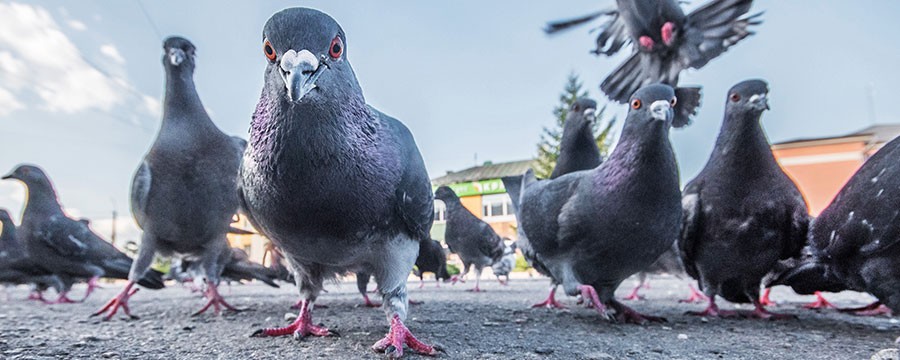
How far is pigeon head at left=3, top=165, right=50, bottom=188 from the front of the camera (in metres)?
5.92

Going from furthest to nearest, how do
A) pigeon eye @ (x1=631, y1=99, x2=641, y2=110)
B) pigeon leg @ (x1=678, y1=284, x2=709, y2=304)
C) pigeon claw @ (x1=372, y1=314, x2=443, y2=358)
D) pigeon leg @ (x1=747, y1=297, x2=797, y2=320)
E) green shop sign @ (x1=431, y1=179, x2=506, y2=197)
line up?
green shop sign @ (x1=431, y1=179, x2=506, y2=197) < pigeon leg @ (x1=678, y1=284, x2=709, y2=304) < pigeon leg @ (x1=747, y1=297, x2=797, y2=320) < pigeon eye @ (x1=631, y1=99, x2=641, y2=110) < pigeon claw @ (x1=372, y1=314, x2=443, y2=358)

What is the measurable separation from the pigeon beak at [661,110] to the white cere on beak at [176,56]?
10.8ft

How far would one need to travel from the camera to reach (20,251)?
6.63 m

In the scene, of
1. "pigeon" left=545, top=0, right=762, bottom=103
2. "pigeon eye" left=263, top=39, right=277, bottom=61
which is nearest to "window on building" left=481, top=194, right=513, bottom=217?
"pigeon" left=545, top=0, right=762, bottom=103

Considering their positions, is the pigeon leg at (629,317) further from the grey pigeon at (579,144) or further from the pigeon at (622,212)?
the grey pigeon at (579,144)

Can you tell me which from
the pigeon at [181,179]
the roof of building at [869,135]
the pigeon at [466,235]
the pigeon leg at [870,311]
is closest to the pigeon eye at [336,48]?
the pigeon at [181,179]

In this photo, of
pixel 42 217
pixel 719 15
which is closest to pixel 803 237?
pixel 719 15

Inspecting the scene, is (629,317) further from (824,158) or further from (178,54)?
(824,158)

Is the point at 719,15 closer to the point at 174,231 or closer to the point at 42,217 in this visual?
the point at 174,231

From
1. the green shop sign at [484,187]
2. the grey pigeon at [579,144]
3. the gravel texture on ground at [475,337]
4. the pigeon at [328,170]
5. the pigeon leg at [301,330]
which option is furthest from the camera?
the green shop sign at [484,187]

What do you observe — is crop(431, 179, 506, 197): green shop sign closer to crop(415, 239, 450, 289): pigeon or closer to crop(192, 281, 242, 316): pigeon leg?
crop(415, 239, 450, 289): pigeon

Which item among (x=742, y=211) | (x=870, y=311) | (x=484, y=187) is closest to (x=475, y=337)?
(x=742, y=211)

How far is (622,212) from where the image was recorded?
9.66 ft

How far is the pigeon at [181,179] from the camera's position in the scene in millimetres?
3746
